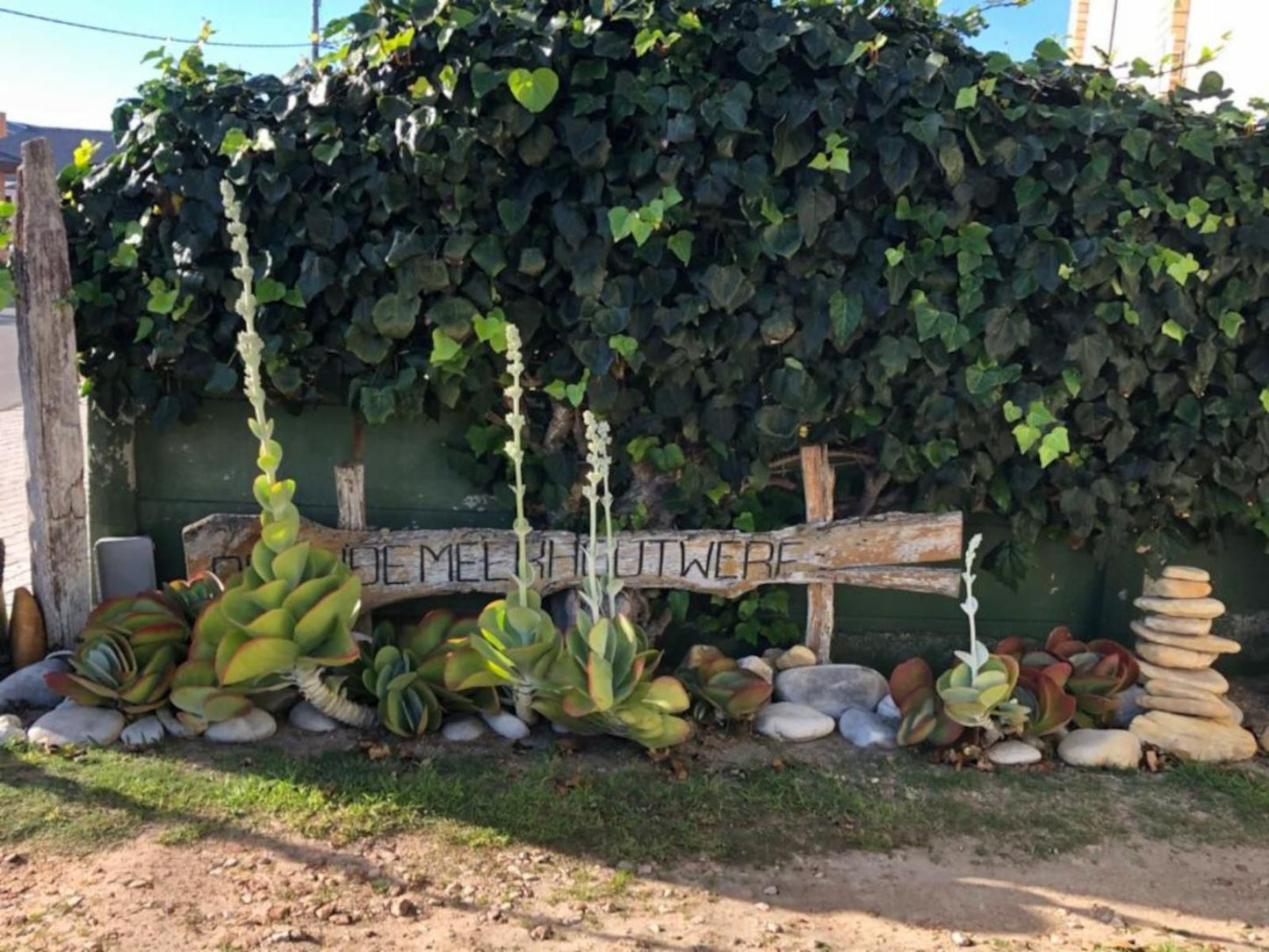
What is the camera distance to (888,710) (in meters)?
4.10

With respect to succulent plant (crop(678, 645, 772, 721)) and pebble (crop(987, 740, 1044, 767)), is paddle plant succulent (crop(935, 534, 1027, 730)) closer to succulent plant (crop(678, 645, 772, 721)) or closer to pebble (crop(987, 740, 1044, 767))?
pebble (crop(987, 740, 1044, 767))

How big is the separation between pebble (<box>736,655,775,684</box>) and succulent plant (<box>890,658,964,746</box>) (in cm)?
54

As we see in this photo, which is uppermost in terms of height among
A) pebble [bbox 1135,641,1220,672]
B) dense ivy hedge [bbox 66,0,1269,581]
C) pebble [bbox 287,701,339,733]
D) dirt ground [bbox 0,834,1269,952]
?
dense ivy hedge [bbox 66,0,1269,581]

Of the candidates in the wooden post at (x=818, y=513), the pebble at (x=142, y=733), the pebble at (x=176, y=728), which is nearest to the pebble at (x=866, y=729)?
the wooden post at (x=818, y=513)

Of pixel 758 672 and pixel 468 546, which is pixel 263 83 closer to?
pixel 468 546

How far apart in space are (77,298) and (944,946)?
3.77m

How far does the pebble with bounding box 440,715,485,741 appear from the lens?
3.77 metres

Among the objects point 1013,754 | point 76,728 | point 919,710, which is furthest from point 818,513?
point 76,728

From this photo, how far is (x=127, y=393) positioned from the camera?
14.0 ft

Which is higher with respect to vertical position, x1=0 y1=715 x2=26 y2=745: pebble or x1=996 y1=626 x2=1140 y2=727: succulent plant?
x1=996 y1=626 x2=1140 y2=727: succulent plant

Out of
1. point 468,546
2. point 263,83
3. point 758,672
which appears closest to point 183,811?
point 468,546

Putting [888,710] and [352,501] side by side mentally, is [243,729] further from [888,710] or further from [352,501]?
[888,710]

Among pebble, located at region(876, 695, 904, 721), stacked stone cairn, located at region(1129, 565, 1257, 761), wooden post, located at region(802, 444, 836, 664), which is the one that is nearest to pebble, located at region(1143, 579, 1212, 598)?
stacked stone cairn, located at region(1129, 565, 1257, 761)

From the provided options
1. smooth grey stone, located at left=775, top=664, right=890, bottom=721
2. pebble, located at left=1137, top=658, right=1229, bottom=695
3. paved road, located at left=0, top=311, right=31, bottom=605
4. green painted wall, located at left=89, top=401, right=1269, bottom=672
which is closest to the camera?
pebble, located at left=1137, top=658, right=1229, bottom=695
